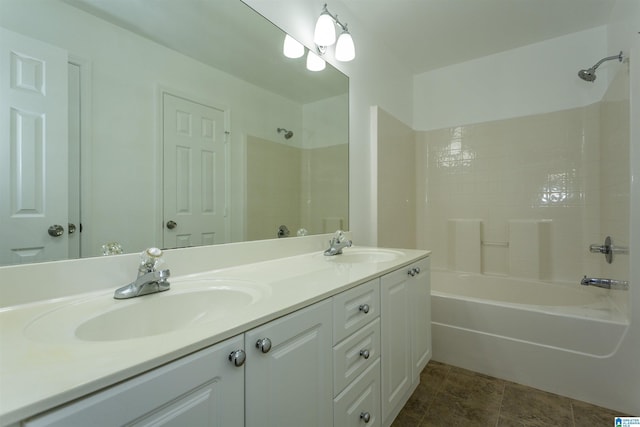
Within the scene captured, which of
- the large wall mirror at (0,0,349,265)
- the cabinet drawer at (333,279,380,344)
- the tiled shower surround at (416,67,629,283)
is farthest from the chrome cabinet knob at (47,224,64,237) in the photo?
the tiled shower surround at (416,67,629,283)

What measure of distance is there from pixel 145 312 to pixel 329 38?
155 cm

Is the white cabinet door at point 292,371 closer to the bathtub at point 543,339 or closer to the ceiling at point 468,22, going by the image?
the bathtub at point 543,339

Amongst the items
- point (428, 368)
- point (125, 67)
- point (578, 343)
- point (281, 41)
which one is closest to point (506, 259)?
point (578, 343)

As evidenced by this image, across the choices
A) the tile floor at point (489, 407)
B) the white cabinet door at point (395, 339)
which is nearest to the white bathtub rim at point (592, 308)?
the tile floor at point (489, 407)

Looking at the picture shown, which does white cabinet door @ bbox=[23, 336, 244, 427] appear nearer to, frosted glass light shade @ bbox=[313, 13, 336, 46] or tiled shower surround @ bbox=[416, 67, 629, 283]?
frosted glass light shade @ bbox=[313, 13, 336, 46]

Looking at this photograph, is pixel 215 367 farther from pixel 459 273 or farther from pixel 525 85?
pixel 525 85

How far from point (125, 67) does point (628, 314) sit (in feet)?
8.10

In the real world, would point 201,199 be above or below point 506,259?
above

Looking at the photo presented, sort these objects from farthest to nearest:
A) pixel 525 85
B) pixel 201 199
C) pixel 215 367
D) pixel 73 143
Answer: pixel 525 85 → pixel 201 199 → pixel 73 143 → pixel 215 367

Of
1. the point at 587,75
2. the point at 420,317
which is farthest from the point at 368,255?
the point at 587,75

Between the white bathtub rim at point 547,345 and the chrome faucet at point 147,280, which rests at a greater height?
the chrome faucet at point 147,280

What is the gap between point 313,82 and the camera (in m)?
1.66

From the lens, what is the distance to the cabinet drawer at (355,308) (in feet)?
2.89

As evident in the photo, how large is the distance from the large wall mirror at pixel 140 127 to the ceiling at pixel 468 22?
93cm
